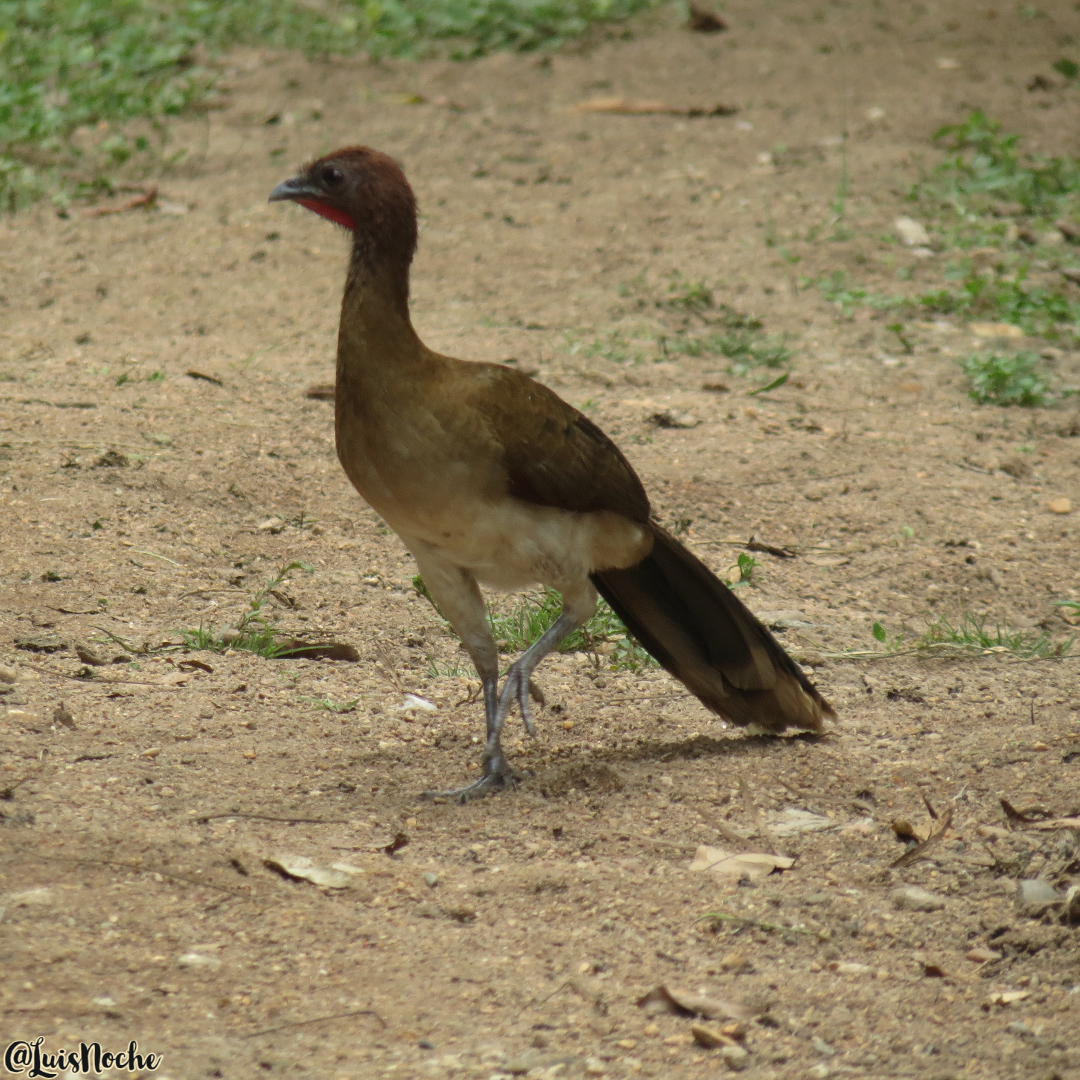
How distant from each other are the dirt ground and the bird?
0.81 feet

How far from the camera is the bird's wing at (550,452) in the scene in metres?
4.01

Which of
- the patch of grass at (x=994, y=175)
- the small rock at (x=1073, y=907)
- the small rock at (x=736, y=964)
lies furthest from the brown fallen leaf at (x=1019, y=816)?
the patch of grass at (x=994, y=175)

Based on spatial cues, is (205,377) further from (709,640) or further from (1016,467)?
(1016,467)

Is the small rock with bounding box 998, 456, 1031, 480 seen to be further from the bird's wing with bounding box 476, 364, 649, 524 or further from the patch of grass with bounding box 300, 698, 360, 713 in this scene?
the patch of grass with bounding box 300, 698, 360, 713

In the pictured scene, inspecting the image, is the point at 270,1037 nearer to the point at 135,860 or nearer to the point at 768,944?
the point at 135,860

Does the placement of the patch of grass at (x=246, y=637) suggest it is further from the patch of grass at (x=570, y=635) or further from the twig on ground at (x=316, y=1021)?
the twig on ground at (x=316, y=1021)

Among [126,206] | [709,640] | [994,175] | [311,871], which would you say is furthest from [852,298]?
[311,871]

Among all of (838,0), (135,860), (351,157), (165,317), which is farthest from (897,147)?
(135,860)

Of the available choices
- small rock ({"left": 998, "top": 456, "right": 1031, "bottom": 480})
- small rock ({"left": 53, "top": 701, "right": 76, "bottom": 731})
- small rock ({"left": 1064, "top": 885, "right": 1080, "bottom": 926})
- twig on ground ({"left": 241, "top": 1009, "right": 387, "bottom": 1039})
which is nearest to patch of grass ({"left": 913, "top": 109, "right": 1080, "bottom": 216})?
small rock ({"left": 998, "top": 456, "right": 1031, "bottom": 480})

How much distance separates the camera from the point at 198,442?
6.11m

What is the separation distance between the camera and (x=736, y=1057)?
8.96ft

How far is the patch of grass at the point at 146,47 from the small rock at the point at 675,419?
4.36m

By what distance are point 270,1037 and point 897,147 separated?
8551 millimetres
